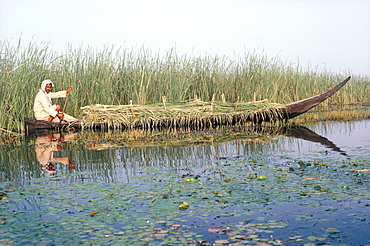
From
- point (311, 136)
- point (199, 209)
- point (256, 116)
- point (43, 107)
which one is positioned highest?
point (43, 107)

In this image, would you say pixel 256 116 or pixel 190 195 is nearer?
pixel 190 195

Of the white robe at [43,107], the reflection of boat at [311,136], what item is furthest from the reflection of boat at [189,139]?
the white robe at [43,107]

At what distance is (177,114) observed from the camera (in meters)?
11.5

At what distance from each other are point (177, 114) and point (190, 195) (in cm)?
757

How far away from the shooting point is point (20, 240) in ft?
9.91

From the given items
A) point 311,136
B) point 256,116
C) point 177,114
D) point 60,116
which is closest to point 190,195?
point 311,136

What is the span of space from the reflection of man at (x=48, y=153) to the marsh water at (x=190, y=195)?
26 millimetres

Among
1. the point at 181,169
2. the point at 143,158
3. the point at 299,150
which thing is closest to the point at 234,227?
the point at 181,169

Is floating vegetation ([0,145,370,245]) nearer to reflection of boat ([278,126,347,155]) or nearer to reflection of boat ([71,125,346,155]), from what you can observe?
reflection of boat ([278,126,347,155])

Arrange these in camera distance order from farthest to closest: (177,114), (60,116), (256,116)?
(256,116), (177,114), (60,116)

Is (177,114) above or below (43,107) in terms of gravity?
below

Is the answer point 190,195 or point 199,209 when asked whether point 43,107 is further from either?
point 199,209

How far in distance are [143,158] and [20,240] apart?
11.0 feet

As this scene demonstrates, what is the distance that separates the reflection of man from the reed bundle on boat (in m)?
1.88
